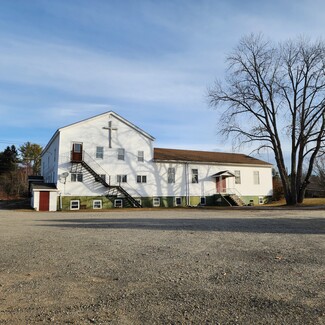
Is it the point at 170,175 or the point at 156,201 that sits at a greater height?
the point at 170,175

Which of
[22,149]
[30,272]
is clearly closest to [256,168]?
[30,272]

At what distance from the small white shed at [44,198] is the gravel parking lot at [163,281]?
2117 cm

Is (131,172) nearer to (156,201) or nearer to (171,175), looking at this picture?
(156,201)

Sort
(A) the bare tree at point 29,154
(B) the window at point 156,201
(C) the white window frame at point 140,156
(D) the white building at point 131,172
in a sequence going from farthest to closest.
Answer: (A) the bare tree at point 29,154, (B) the window at point 156,201, (C) the white window frame at point 140,156, (D) the white building at point 131,172

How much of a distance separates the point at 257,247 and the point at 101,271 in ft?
14.8

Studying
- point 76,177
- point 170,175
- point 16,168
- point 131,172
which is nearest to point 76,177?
point 76,177

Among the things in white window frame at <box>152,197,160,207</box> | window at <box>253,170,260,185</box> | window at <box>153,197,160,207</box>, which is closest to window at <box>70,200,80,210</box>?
white window frame at <box>152,197,160,207</box>

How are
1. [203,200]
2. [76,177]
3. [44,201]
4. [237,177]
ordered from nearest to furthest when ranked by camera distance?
[44,201] → [76,177] → [203,200] → [237,177]

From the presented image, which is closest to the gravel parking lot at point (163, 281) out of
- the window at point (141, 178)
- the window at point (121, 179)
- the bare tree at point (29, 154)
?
the window at point (121, 179)

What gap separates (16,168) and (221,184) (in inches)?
1752

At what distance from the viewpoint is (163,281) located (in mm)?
5703

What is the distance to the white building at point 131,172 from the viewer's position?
31906 millimetres

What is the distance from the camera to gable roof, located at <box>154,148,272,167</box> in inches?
1486

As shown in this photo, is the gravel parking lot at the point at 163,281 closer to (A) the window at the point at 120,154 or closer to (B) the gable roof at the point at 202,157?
(A) the window at the point at 120,154
